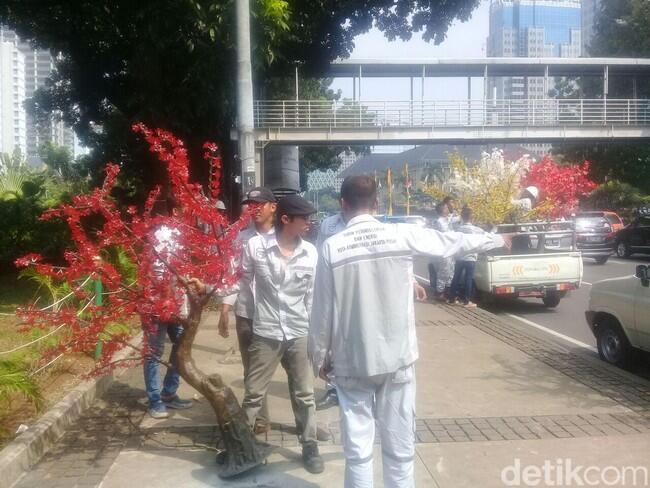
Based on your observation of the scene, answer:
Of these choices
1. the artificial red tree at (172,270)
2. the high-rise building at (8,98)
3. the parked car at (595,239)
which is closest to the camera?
the artificial red tree at (172,270)

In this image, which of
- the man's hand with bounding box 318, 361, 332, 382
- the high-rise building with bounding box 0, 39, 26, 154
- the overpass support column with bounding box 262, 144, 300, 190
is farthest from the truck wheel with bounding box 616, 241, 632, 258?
the high-rise building with bounding box 0, 39, 26, 154

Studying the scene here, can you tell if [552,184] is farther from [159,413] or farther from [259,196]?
[159,413]

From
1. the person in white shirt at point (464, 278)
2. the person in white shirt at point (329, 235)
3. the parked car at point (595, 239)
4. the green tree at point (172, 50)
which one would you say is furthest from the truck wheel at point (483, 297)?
the parked car at point (595, 239)

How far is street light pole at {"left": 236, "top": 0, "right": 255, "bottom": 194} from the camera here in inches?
391

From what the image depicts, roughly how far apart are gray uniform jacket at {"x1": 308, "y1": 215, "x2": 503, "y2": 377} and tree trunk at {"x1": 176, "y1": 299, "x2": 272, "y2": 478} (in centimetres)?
116

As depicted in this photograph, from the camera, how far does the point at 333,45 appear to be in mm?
19438

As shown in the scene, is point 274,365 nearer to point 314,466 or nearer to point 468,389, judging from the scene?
point 314,466

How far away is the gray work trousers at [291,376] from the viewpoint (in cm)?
443

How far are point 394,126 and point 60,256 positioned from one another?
15688 millimetres

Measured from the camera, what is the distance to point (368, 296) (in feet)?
10.9

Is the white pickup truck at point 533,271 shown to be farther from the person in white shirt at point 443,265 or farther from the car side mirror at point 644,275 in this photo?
the car side mirror at point 644,275

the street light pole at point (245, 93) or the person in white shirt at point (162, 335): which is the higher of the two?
the street light pole at point (245, 93)

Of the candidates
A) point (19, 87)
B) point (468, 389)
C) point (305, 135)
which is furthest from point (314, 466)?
point (19, 87)

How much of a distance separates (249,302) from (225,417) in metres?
0.82
